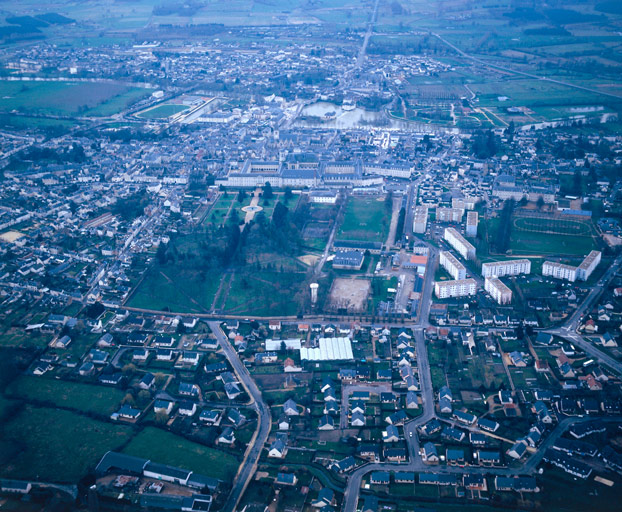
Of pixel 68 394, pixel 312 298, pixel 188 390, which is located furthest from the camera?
pixel 312 298

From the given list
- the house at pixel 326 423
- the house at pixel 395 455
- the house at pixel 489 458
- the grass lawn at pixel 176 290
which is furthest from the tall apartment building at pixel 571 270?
the grass lawn at pixel 176 290

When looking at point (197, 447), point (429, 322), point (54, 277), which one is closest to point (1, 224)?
point (54, 277)

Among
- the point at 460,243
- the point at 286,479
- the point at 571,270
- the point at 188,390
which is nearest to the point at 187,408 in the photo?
the point at 188,390

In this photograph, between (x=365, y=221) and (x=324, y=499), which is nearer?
(x=324, y=499)

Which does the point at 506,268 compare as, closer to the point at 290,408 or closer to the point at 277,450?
the point at 290,408

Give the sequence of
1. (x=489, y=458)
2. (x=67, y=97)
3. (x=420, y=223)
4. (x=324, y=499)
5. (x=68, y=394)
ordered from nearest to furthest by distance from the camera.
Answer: (x=324, y=499) < (x=489, y=458) < (x=68, y=394) < (x=420, y=223) < (x=67, y=97)

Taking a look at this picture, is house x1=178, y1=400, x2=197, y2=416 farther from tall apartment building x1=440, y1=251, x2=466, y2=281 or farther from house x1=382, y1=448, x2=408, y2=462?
tall apartment building x1=440, y1=251, x2=466, y2=281

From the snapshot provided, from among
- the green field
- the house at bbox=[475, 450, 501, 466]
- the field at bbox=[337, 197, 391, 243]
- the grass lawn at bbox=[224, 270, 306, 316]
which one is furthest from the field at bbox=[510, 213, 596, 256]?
the green field
